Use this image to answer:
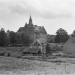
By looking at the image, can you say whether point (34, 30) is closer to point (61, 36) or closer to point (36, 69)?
point (61, 36)

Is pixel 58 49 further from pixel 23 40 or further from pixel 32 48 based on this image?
pixel 23 40

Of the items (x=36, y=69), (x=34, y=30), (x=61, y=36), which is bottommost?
(x=36, y=69)

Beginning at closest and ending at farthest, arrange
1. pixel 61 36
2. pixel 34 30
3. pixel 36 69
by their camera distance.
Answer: pixel 36 69, pixel 61 36, pixel 34 30

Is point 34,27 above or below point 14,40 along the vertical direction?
above

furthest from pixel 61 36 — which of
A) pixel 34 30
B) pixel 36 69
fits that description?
pixel 36 69

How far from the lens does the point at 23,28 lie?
145 m

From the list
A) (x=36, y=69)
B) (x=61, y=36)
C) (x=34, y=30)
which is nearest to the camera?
(x=36, y=69)

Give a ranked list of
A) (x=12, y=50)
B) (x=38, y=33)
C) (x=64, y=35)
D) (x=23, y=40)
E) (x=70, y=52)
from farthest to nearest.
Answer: (x=38, y=33), (x=64, y=35), (x=23, y=40), (x=12, y=50), (x=70, y=52)

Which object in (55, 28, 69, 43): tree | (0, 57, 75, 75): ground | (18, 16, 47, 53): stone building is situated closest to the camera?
(0, 57, 75, 75): ground

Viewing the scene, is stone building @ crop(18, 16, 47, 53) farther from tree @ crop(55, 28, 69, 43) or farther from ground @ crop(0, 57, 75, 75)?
ground @ crop(0, 57, 75, 75)

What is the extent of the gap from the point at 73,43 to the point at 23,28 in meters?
72.2

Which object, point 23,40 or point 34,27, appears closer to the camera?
point 23,40

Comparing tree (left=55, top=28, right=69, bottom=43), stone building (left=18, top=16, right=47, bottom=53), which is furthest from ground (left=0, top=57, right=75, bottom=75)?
stone building (left=18, top=16, right=47, bottom=53)

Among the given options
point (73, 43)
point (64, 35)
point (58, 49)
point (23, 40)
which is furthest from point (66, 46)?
point (64, 35)
